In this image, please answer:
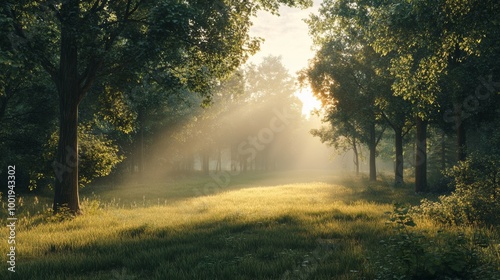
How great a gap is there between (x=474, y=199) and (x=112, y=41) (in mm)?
12860

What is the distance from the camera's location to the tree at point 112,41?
10453mm

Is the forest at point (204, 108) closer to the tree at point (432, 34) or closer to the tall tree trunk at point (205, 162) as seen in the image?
the tree at point (432, 34)

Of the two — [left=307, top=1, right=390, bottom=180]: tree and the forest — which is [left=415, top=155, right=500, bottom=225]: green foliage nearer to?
the forest

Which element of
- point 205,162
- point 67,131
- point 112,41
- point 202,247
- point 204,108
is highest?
point 112,41

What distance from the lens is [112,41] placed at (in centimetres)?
1162

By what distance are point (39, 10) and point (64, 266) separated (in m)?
8.62

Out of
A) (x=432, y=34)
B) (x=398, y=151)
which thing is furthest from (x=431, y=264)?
(x=398, y=151)

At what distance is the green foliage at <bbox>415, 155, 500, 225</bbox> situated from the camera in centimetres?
962

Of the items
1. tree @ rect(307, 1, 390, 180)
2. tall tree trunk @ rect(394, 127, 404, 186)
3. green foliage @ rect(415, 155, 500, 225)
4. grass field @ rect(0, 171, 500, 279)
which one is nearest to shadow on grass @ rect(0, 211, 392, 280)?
grass field @ rect(0, 171, 500, 279)

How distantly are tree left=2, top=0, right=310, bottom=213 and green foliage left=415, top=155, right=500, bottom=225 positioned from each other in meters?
9.19

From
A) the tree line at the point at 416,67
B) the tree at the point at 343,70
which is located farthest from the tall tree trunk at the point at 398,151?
the tree at the point at 343,70

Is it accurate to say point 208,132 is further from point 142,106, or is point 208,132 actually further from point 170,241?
point 170,241

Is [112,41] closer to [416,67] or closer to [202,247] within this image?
[202,247]

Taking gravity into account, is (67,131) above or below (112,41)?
below
